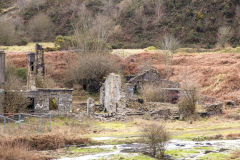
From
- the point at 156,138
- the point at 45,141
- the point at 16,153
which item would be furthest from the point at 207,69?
the point at 16,153

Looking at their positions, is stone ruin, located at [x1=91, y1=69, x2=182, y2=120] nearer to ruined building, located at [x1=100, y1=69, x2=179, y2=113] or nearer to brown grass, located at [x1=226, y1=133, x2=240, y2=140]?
ruined building, located at [x1=100, y1=69, x2=179, y2=113]

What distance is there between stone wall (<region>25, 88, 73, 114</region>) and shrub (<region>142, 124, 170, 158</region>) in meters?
14.5

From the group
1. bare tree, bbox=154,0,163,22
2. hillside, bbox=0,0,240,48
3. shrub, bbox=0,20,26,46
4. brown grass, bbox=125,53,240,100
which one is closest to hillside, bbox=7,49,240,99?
brown grass, bbox=125,53,240,100

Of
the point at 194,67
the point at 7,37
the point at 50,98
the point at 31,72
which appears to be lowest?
the point at 50,98

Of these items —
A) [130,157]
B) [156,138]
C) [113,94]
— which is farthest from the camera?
[113,94]

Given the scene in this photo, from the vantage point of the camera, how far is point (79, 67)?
1965 inches

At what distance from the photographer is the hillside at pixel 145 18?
8062cm

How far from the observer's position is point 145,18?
289 feet

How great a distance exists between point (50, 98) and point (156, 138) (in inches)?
678

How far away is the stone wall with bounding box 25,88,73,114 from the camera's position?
108 feet

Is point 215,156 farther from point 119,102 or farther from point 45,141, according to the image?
point 119,102

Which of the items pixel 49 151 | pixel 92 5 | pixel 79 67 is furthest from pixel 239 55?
pixel 92 5

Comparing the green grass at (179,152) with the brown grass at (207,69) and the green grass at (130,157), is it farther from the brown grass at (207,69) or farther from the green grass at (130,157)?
the brown grass at (207,69)

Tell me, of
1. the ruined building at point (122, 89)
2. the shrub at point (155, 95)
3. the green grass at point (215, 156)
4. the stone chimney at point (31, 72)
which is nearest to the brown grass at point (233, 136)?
the green grass at point (215, 156)
